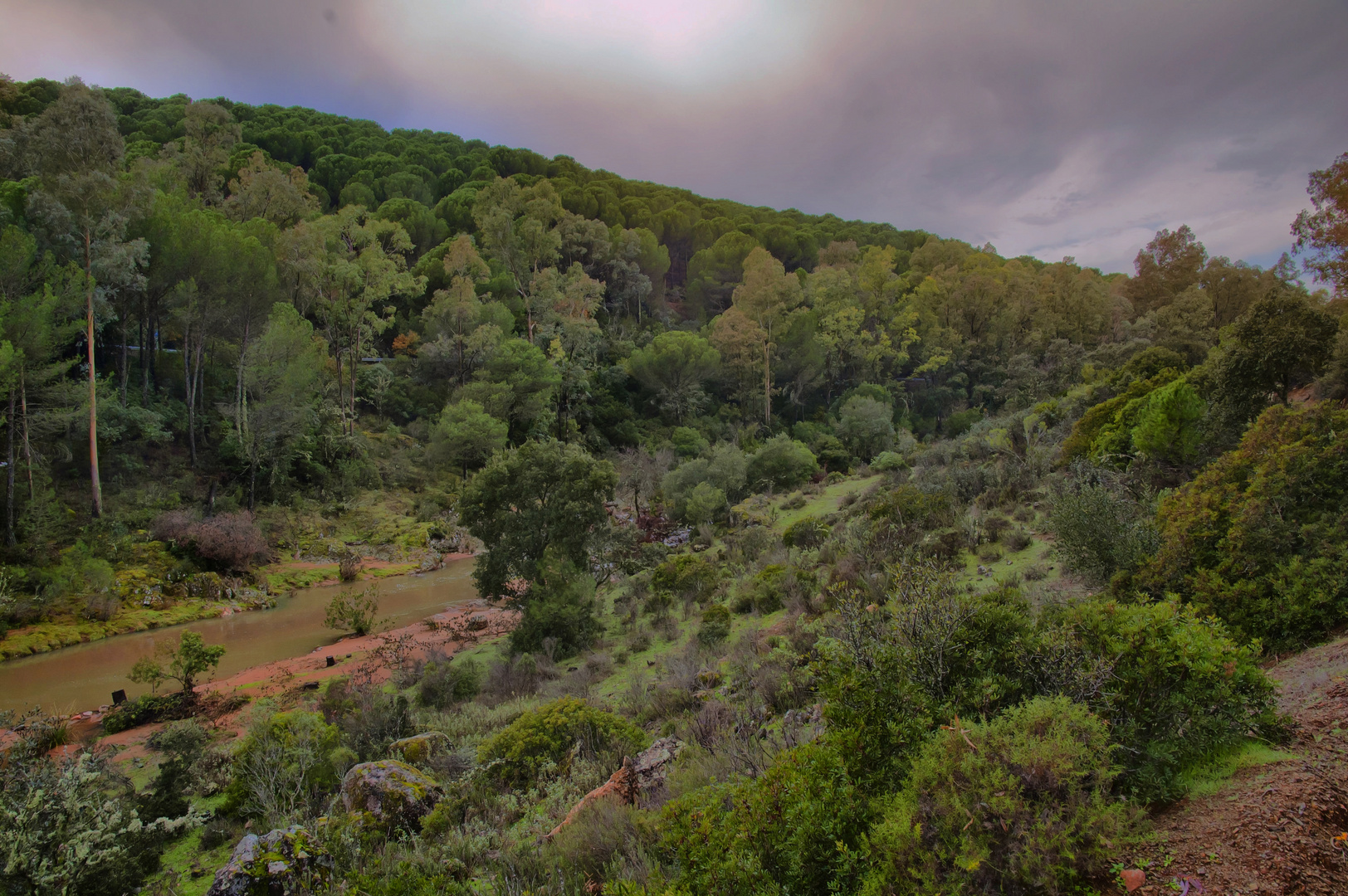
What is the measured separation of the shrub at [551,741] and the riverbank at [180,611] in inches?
580

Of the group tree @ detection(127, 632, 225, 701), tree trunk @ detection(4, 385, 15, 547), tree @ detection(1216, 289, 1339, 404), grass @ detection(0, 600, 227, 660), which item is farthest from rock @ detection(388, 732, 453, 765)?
tree trunk @ detection(4, 385, 15, 547)

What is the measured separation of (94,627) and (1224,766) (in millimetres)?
20951

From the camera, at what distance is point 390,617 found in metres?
16.2

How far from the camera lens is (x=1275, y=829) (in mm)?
2443

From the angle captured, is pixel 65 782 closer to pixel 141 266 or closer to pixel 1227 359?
pixel 1227 359

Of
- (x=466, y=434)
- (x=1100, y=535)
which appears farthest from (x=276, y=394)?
(x=1100, y=535)

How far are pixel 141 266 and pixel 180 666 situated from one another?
16725mm

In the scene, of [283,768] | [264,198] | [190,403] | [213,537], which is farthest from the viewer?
[264,198]

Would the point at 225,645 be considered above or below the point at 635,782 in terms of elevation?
below

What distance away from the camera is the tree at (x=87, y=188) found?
1634 cm

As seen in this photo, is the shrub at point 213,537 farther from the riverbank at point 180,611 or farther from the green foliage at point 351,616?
the green foliage at point 351,616

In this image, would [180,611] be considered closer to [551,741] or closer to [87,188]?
[87,188]

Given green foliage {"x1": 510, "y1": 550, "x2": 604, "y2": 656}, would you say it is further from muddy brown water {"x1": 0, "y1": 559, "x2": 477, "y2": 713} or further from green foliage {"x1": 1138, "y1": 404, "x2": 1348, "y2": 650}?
green foliage {"x1": 1138, "y1": 404, "x2": 1348, "y2": 650}

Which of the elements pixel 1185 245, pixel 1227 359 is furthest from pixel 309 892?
pixel 1185 245
